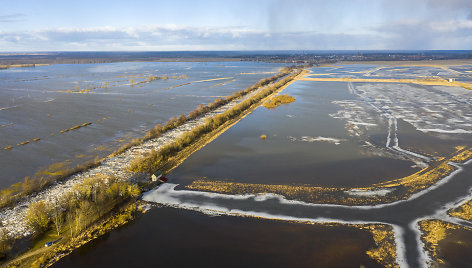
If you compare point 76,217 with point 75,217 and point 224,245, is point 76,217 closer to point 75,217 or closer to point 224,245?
point 75,217

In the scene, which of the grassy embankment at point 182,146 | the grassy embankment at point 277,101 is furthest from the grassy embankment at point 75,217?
the grassy embankment at point 277,101

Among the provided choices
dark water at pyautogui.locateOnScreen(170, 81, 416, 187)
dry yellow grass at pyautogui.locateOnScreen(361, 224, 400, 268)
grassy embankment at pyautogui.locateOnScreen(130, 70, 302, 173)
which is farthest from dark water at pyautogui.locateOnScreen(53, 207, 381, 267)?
grassy embankment at pyautogui.locateOnScreen(130, 70, 302, 173)

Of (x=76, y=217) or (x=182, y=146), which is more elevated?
(x=182, y=146)

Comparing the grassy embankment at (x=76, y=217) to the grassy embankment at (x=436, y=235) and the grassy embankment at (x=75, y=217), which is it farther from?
the grassy embankment at (x=436, y=235)

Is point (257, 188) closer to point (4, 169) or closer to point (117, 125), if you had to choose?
point (4, 169)

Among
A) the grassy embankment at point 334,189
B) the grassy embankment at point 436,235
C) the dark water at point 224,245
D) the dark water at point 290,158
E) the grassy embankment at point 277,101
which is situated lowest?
the dark water at point 224,245

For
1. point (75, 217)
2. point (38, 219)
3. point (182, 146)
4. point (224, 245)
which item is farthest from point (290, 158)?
point (38, 219)

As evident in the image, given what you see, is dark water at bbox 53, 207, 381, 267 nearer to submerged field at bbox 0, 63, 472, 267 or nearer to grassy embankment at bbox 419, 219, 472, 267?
submerged field at bbox 0, 63, 472, 267

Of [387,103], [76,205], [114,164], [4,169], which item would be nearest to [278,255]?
[76,205]
